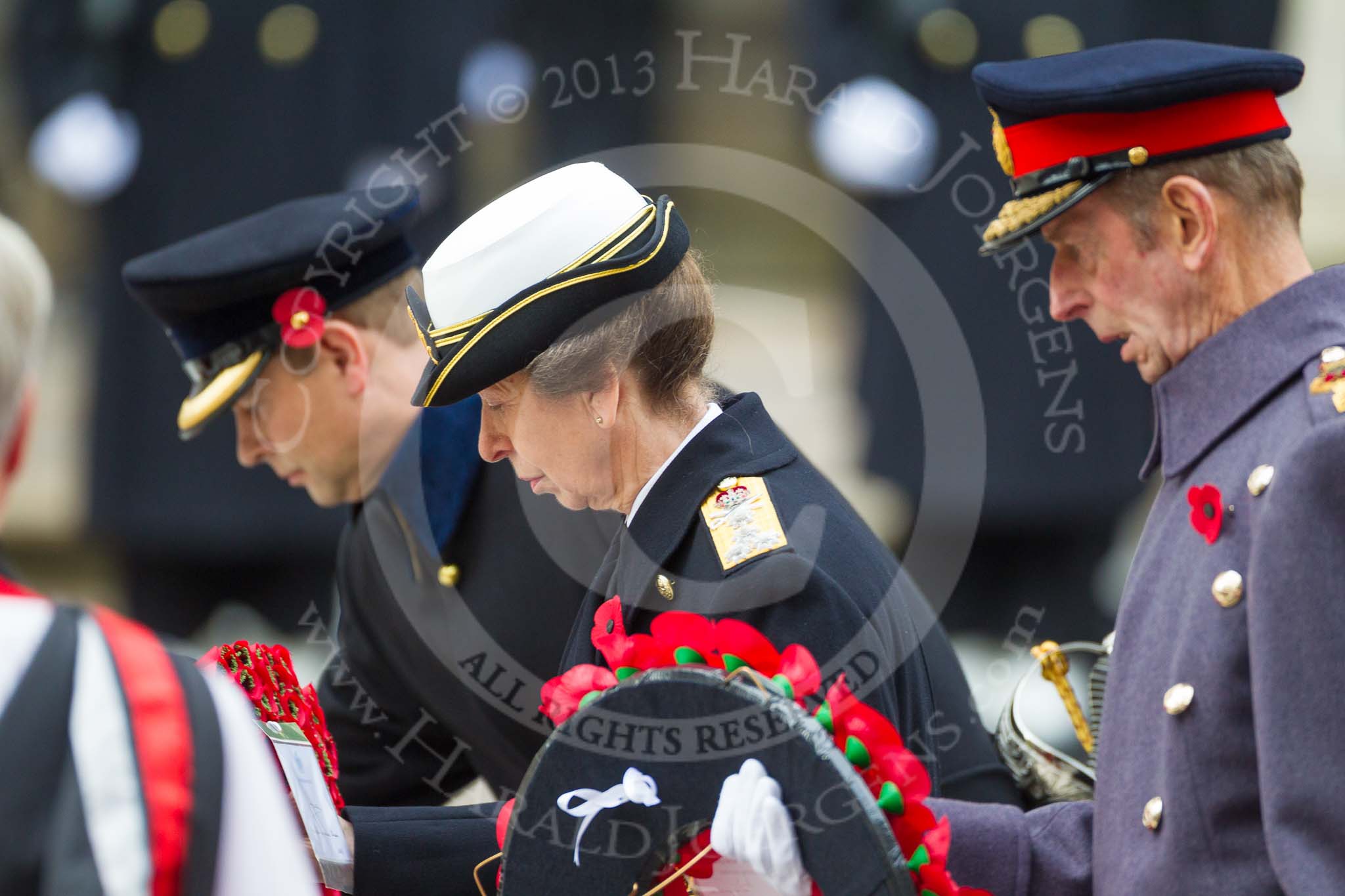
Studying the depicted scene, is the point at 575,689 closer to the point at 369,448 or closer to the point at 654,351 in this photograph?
the point at 654,351

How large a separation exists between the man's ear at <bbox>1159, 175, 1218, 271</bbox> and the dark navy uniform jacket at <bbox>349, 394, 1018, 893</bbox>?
0.62 m

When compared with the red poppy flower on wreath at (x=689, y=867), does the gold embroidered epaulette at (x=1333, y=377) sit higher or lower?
higher

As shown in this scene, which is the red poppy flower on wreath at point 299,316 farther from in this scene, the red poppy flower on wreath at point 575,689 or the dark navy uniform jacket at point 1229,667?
the dark navy uniform jacket at point 1229,667

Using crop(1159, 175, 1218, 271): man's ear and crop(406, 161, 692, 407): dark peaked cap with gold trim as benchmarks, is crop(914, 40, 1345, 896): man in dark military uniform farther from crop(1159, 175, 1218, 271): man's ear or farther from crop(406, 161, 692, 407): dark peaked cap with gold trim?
crop(406, 161, 692, 407): dark peaked cap with gold trim

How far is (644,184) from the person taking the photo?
586 centimetres

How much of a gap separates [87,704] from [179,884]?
0.17 metres

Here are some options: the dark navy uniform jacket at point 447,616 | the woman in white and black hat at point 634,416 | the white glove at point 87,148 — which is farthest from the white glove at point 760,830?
the white glove at point 87,148

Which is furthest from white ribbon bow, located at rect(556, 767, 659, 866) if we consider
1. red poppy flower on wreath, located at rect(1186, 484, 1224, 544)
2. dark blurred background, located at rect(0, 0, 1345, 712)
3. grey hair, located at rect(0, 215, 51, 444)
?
dark blurred background, located at rect(0, 0, 1345, 712)

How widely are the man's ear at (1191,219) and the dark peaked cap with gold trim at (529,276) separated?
2.38ft

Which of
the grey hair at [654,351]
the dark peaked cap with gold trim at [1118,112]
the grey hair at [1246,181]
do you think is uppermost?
the dark peaked cap with gold trim at [1118,112]

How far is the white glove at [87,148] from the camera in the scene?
618 centimetres

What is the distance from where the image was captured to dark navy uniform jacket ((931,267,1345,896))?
6.17ft

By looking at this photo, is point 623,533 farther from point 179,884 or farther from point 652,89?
point 652,89

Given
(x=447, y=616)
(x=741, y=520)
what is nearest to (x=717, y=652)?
(x=741, y=520)
